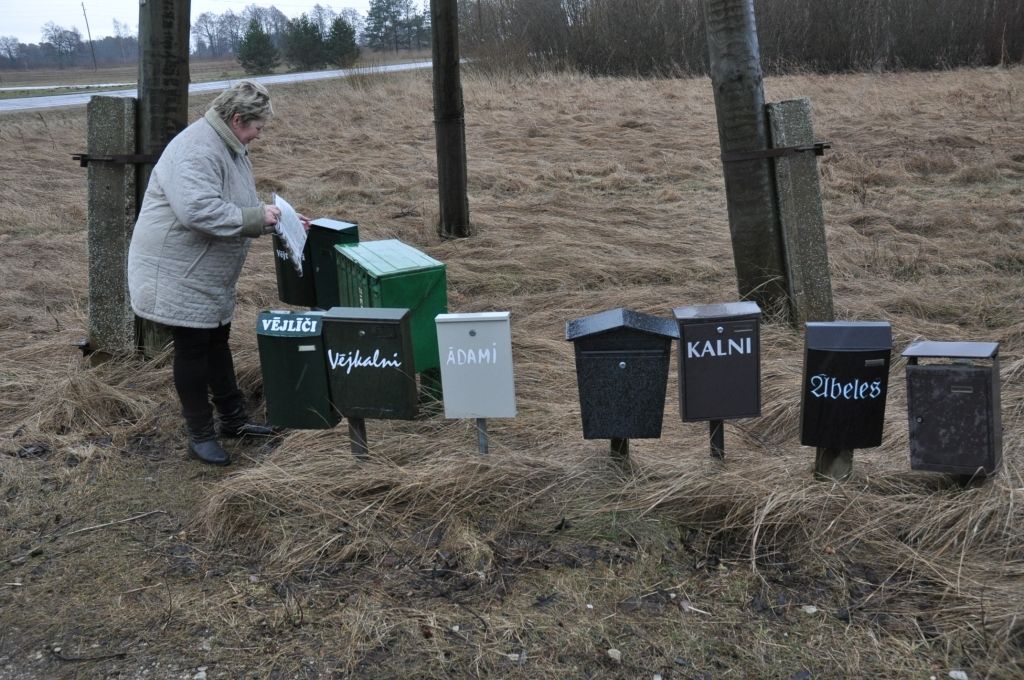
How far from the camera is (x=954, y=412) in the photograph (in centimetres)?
352

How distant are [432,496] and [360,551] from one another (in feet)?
1.27

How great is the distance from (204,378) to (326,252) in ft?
4.04

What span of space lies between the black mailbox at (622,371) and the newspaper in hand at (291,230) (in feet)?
5.06

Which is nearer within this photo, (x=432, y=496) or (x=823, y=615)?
(x=823, y=615)

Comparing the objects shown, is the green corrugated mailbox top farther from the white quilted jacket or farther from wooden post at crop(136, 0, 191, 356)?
wooden post at crop(136, 0, 191, 356)

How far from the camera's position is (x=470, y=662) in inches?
120

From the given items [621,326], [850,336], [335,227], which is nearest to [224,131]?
[335,227]

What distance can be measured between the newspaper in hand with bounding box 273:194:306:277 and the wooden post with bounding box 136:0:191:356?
1.52m

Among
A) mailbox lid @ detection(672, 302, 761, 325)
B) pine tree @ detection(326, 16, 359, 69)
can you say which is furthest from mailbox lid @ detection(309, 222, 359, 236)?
pine tree @ detection(326, 16, 359, 69)

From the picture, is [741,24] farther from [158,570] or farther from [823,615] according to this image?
[158,570]

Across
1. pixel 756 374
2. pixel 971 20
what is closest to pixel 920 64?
pixel 971 20

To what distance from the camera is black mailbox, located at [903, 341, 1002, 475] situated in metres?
3.48

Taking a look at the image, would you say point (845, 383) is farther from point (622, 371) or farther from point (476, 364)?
point (476, 364)

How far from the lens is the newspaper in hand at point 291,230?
4535 millimetres
